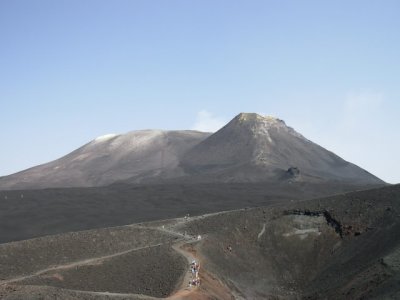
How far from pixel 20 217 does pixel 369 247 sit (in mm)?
53436

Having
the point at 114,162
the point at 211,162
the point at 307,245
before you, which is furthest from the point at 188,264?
the point at 114,162

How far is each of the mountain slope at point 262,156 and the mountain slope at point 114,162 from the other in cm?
922

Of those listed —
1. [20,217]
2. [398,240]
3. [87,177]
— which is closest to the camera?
[398,240]

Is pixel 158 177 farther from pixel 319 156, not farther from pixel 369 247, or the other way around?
pixel 369 247

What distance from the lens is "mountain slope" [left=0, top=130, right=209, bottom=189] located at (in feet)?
482

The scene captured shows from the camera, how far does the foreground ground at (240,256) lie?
39.5 meters

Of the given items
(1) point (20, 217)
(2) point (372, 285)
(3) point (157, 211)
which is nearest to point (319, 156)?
(3) point (157, 211)

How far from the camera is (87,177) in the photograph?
152 m

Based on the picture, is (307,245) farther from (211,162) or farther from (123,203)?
(211,162)

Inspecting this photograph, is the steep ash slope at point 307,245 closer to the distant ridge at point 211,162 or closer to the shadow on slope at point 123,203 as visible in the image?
the shadow on slope at point 123,203

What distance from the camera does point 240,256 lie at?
53344 millimetres

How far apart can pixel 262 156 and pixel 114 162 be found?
5193 cm

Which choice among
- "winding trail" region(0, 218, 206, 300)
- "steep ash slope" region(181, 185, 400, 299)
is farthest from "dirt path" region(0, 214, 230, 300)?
"steep ash slope" region(181, 185, 400, 299)

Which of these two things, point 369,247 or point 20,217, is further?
point 20,217
